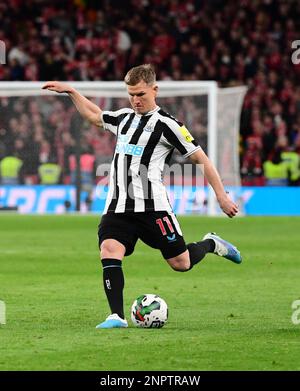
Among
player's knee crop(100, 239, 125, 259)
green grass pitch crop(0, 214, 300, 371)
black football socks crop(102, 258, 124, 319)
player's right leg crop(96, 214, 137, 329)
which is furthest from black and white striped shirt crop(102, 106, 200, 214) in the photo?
green grass pitch crop(0, 214, 300, 371)

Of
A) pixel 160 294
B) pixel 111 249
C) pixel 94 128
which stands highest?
pixel 94 128

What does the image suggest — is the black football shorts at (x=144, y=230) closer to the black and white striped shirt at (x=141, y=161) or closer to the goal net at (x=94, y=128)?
the black and white striped shirt at (x=141, y=161)

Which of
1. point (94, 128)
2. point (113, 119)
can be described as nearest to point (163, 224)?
point (113, 119)

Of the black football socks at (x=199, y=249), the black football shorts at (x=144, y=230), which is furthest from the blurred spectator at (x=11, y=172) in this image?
Result: the black football shorts at (x=144, y=230)

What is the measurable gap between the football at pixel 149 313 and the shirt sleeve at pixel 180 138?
1.16 m

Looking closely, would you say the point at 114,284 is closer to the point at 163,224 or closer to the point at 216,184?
the point at 163,224

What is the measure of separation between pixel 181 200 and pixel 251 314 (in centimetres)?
1433

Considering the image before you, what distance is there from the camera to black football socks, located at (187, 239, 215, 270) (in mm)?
9442

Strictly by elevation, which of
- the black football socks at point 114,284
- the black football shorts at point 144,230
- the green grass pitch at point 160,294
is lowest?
the green grass pitch at point 160,294

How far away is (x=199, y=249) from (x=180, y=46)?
69.4 feet

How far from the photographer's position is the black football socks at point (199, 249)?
9442 millimetres

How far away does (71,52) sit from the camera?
30359mm

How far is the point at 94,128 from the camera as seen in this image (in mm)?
25297
